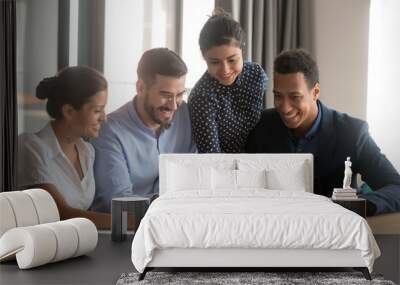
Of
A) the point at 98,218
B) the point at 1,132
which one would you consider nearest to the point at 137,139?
the point at 98,218

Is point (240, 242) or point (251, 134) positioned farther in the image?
point (251, 134)

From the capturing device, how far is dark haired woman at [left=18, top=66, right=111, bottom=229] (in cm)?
672

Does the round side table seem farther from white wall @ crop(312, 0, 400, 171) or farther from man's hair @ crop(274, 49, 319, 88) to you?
white wall @ crop(312, 0, 400, 171)

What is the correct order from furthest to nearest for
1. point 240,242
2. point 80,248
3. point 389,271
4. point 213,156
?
point 213,156
point 80,248
point 389,271
point 240,242

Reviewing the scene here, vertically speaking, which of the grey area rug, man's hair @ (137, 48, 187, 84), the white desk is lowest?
the white desk

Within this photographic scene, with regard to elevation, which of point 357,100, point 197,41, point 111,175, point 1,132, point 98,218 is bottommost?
point 98,218

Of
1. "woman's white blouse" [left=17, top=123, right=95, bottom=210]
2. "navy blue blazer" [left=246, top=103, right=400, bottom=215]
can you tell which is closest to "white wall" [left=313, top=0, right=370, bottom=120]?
"navy blue blazer" [left=246, top=103, right=400, bottom=215]

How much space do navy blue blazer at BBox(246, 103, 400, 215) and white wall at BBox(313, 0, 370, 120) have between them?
15cm

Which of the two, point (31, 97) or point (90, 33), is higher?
point (90, 33)

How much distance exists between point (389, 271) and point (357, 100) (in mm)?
2192

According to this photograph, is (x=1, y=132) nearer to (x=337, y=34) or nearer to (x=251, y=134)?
(x=251, y=134)

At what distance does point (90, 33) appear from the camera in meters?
6.65

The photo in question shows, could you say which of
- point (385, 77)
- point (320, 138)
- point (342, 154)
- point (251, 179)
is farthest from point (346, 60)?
point (251, 179)

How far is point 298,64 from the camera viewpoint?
6.66 metres
